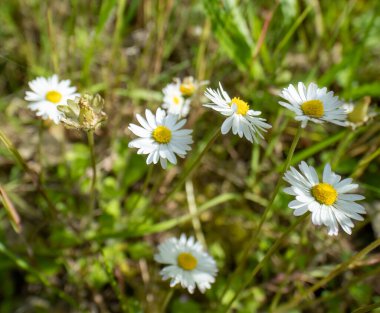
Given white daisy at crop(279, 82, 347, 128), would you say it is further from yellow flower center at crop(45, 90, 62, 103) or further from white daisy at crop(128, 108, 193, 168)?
yellow flower center at crop(45, 90, 62, 103)

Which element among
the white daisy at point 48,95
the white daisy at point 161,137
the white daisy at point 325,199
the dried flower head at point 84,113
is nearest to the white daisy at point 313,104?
the white daisy at point 325,199

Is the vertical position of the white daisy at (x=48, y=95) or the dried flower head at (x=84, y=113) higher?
the white daisy at (x=48, y=95)

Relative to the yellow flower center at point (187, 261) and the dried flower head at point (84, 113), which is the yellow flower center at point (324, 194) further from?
the dried flower head at point (84, 113)

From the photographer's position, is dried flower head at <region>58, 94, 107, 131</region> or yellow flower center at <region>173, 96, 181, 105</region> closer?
dried flower head at <region>58, 94, 107, 131</region>

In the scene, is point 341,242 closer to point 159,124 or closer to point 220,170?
point 220,170

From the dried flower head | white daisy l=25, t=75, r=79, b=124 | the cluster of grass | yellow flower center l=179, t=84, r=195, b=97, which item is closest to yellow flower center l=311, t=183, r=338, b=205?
the cluster of grass

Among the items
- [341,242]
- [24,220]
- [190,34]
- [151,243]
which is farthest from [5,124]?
[341,242]
